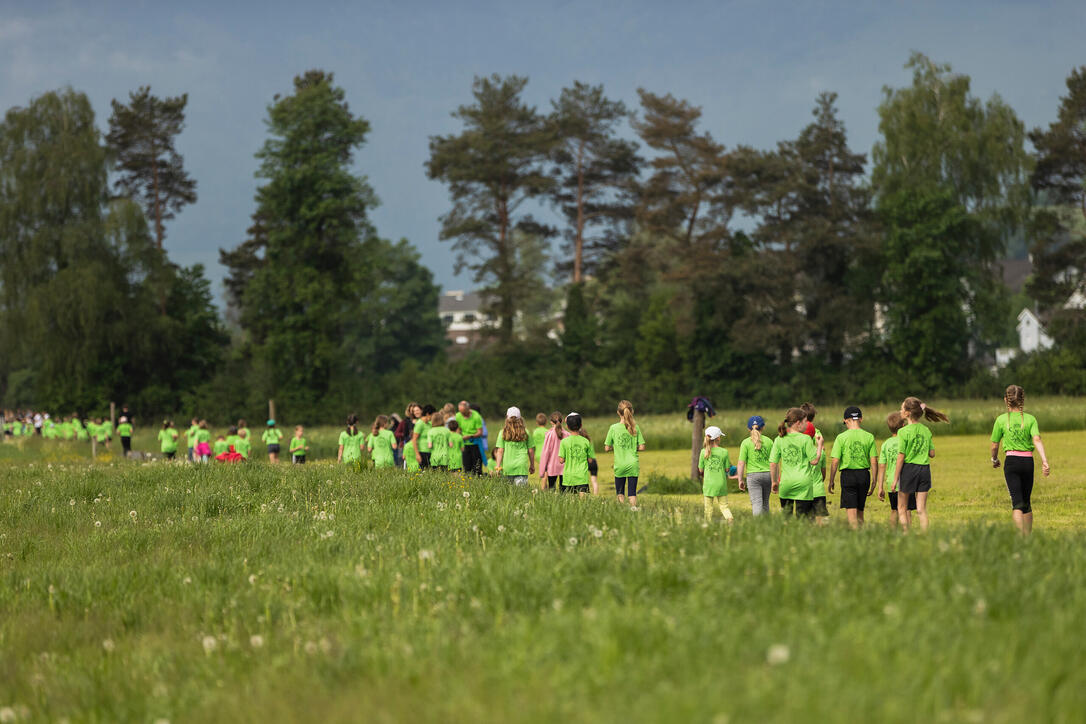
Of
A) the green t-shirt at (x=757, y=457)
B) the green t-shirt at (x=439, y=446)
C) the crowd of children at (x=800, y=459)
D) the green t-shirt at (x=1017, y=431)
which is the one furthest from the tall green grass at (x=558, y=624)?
the green t-shirt at (x=439, y=446)

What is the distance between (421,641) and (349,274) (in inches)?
2701

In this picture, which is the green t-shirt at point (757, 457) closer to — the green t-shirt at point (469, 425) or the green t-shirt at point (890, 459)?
the green t-shirt at point (890, 459)

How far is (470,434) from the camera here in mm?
21125

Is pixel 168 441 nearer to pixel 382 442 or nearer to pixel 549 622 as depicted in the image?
pixel 382 442

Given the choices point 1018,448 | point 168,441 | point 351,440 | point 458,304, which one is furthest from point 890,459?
point 458,304

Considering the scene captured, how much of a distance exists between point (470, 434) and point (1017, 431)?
10466 mm

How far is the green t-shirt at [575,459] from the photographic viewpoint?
1639 cm

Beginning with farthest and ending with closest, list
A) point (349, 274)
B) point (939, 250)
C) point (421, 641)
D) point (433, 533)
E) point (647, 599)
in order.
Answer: point (349, 274) → point (939, 250) → point (433, 533) → point (647, 599) → point (421, 641)

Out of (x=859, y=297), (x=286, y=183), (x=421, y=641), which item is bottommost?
(x=421, y=641)

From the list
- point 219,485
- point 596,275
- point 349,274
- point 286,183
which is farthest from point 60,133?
point 219,485

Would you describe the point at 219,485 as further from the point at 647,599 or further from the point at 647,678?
the point at 647,678

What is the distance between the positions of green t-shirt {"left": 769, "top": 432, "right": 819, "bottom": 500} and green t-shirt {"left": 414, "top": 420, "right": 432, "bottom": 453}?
31.1 ft

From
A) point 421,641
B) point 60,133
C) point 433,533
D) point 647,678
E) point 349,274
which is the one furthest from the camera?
point 349,274

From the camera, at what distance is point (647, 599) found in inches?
254
